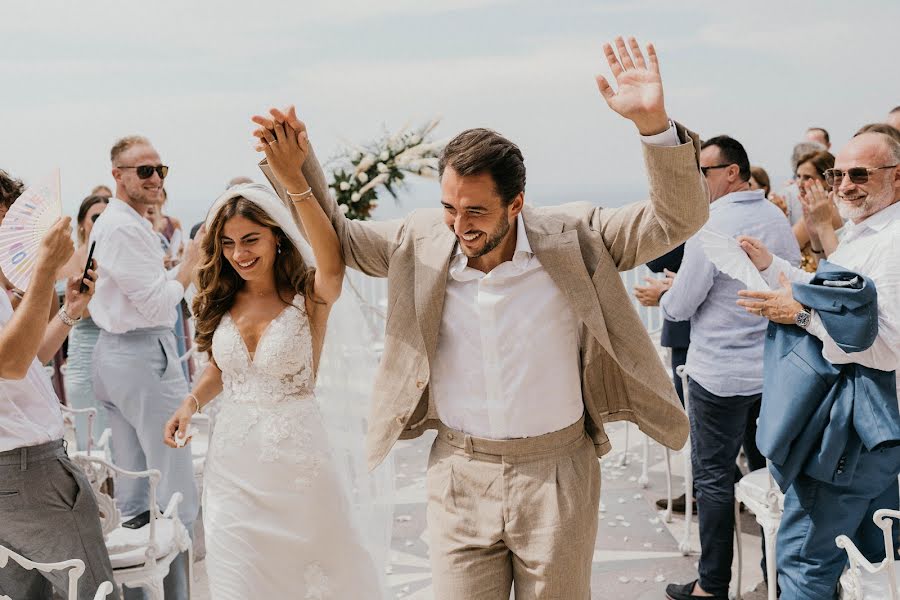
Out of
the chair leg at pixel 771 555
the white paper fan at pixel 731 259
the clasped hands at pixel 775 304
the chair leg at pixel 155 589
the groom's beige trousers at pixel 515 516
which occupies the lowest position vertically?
the chair leg at pixel 771 555

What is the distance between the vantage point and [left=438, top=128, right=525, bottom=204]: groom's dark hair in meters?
2.00

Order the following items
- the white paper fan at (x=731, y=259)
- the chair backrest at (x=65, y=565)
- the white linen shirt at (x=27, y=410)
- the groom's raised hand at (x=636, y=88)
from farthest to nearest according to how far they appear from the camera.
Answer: the white paper fan at (x=731, y=259)
the white linen shirt at (x=27, y=410)
the chair backrest at (x=65, y=565)
the groom's raised hand at (x=636, y=88)

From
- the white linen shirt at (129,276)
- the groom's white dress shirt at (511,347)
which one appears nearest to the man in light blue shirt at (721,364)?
the groom's white dress shirt at (511,347)

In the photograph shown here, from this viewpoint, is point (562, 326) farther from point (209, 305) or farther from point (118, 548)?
point (118, 548)

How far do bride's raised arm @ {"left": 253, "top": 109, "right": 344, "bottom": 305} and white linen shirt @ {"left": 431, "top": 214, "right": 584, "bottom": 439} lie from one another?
340mm

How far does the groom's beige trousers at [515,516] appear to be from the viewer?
214 centimetres

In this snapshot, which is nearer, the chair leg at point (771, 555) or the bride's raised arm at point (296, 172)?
the bride's raised arm at point (296, 172)

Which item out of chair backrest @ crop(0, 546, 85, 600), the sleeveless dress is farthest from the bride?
chair backrest @ crop(0, 546, 85, 600)

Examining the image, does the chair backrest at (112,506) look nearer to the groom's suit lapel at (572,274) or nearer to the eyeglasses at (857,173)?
the groom's suit lapel at (572,274)

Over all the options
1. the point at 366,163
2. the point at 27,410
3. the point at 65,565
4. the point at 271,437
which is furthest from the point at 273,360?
the point at 366,163

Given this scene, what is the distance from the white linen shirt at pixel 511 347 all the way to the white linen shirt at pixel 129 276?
2152 mm

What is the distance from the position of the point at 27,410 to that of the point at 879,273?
2.47 m

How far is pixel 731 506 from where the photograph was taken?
344 centimetres

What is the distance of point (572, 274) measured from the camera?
207cm
